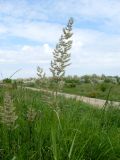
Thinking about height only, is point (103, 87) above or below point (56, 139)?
above

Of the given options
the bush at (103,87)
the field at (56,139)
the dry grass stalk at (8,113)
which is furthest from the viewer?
the bush at (103,87)

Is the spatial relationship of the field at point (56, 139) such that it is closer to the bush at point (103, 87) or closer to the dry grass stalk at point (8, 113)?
the dry grass stalk at point (8, 113)

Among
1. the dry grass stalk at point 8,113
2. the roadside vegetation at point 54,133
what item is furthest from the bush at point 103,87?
the dry grass stalk at point 8,113

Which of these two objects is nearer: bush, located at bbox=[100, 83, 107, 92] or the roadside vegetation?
the roadside vegetation

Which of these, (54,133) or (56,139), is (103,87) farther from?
(54,133)

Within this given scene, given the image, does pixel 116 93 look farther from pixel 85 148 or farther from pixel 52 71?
pixel 52 71

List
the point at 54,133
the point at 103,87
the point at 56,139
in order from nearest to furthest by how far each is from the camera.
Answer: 1. the point at 54,133
2. the point at 56,139
3. the point at 103,87

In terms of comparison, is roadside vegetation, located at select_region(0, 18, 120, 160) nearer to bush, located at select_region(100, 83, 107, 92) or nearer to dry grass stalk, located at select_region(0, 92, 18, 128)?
dry grass stalk, located at select_region(0, 92, 18, 128)

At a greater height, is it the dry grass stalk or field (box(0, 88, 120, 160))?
the dry grass stalk

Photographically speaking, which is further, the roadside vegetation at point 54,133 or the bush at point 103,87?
the bush at point 103,87

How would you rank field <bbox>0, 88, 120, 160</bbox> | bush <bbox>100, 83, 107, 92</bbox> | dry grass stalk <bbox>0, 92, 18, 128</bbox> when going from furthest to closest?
1. bush <bbox>100, 83, 107, 92</bbox>
2. field <bbox>0, 88, 120, 160</bbox>
3. dry grass stalk <bbox>0, 92, 18, 128</bbox>

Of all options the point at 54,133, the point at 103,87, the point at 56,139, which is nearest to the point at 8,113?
the point at 54,133

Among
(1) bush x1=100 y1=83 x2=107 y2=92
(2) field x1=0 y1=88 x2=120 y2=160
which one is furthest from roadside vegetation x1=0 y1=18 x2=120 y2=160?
(1) bush x1=100 y1=83 x2=107 y2=92

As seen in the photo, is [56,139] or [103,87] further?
[103,87]
